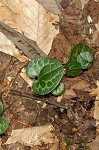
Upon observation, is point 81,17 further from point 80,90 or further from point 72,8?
point 80,90

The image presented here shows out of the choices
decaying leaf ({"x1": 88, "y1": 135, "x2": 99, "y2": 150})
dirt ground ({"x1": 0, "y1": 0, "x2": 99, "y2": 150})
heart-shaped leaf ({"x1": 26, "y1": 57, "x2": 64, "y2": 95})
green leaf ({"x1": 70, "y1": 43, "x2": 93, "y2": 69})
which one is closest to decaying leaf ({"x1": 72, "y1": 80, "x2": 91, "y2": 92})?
dirt ground ({"x1": 0, "y1": 0, "x2": 99, "y2": 150})

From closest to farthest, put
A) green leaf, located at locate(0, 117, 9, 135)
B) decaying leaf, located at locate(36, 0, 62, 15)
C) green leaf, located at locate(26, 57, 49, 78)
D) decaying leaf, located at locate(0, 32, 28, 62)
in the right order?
green leaf, located at locate(0, 117, 9, 135) → green leaf, located at locate(26, 57, 49, 78) → decaying leaf, located at locate(0, 32, 28, 62) → decaying leaf, located at locate(36, 0, 62, 15)

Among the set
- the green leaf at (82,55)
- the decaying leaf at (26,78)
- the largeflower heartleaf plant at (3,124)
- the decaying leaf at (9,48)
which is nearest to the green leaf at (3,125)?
the largeflower heartleaf plant at (3,124)

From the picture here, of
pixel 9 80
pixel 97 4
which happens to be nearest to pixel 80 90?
pixel 9 80

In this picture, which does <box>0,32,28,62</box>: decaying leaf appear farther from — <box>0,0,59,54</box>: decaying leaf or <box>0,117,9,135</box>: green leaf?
<box>0,117,9,135</box>: green leaf

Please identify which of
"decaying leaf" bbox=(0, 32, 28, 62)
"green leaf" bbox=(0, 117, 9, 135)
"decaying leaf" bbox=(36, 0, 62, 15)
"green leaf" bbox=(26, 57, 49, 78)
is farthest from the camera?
"decaying leaf" bbox=(36, 0, 62, 15)

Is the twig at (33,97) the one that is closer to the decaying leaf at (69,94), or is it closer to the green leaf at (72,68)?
the decaying leaf at (69,94)

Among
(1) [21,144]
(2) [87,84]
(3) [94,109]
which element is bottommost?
(1) [21,144]
